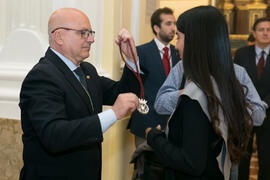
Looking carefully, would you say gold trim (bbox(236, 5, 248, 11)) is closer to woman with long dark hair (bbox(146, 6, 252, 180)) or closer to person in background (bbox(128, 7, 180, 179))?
person in background (bbox(128, 7, 180, 179))

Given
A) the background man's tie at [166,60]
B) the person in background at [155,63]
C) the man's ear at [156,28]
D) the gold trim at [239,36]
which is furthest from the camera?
the gold trim at [239,36]

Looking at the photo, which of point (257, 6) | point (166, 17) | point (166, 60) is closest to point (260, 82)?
point (166, 60)

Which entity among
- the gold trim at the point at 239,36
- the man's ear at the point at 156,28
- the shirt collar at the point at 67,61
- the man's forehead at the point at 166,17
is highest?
the man's forehead at the point at 166,17

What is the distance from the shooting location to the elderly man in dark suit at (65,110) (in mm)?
1524

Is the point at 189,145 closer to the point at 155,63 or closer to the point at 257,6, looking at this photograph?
the point at 155,63

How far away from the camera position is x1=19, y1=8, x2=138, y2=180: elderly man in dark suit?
1.52 metres

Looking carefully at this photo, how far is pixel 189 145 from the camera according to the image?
1.61m

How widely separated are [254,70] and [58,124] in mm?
3057

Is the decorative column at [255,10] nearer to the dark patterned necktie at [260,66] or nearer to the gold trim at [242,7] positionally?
the gold trim at [242,7]

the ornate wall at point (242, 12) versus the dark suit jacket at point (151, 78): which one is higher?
the ornate wall at point (242, 12)

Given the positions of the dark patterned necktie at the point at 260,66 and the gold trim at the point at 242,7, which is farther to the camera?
the gold trim at the point at 242,7

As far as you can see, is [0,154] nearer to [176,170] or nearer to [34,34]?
[34,34]

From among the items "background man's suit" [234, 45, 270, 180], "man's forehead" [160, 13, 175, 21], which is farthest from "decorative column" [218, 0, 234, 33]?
"man's forehead" [160, 13, 175, 21]

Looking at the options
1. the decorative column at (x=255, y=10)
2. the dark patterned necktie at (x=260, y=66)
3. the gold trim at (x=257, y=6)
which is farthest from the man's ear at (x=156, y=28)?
the gold trim at (x=257, y=6)
